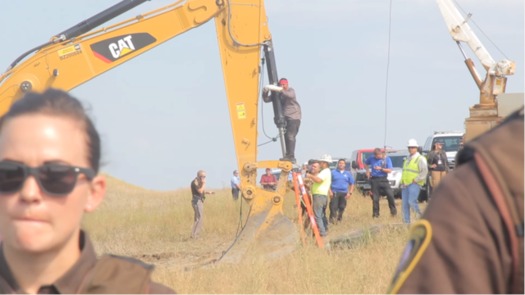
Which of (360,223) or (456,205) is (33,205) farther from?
(360,223)

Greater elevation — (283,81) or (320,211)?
(283,81)

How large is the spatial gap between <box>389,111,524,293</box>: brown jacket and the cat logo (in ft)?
49.3

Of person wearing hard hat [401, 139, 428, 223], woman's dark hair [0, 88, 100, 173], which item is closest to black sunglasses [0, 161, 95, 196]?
woman's dark hair [0, 88, 100, 173]

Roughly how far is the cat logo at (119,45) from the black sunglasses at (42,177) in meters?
14.4

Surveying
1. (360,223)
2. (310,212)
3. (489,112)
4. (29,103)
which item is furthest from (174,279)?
(360,223)

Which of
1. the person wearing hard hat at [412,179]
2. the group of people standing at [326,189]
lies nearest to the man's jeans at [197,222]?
the group of people standing at [326,189]

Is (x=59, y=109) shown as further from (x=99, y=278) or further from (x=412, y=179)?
(x=412, y=179)

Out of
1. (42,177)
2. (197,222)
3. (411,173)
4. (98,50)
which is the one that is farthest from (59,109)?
(197,222)

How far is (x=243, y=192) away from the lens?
55.0 feet

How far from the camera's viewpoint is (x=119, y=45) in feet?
56.3

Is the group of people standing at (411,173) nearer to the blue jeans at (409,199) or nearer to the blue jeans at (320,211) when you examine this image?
the blue jeans at (409,199)

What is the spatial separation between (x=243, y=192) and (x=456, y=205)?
14650mm

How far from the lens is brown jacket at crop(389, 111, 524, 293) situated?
2.11 m

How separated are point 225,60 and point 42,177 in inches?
584
